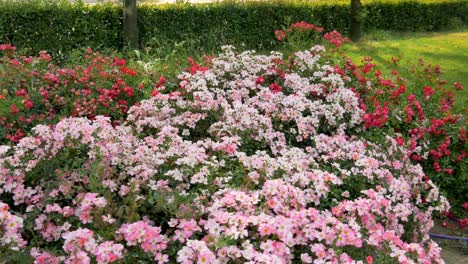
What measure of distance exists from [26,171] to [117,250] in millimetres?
1127

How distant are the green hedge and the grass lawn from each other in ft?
4.18

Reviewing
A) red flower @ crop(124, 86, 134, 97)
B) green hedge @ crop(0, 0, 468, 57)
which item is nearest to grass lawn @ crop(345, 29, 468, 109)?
green hedge @ crop(0, 0, 468, 57)

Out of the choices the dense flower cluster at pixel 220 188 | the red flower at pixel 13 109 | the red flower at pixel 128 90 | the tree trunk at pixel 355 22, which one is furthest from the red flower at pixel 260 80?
the tree trunk at pixel 355 22

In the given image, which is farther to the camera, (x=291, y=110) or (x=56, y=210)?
(x=291, y=110)

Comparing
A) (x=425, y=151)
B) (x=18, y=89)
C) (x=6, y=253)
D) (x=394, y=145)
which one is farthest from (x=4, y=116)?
(x=425, y=151)

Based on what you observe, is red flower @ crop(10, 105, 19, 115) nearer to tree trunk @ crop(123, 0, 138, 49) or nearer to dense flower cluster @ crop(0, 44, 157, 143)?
dense flower cluster @ crop(0, 44, 157, 143)

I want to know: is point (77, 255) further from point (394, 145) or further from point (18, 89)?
point (18, 89)

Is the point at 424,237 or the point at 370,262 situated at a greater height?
the point at 370,262

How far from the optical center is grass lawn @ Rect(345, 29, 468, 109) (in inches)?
403

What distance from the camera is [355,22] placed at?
43.8 ft

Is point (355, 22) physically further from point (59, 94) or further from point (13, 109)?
point (13, 109)

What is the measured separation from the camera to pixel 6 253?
100 inches

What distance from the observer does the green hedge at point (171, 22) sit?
9875mm

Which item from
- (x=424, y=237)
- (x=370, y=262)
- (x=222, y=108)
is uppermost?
(x=222, y=108)
